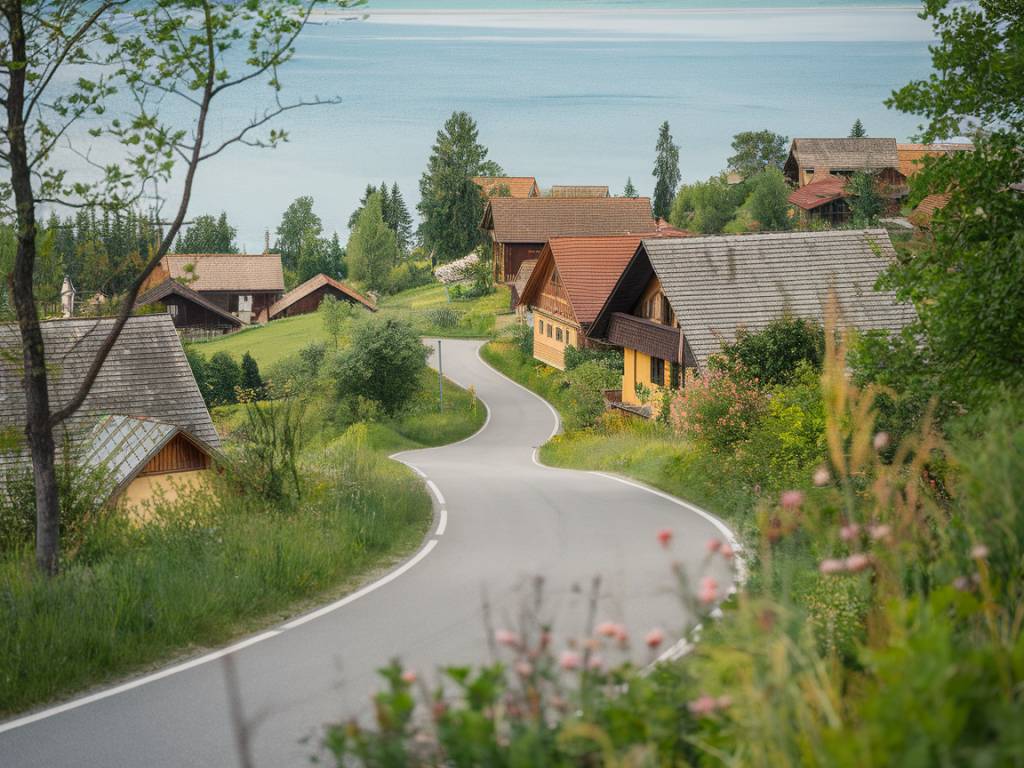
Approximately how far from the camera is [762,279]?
36.7 meters

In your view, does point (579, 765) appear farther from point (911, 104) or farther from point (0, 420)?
point (0, 420)

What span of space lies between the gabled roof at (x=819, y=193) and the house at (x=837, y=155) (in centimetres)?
381

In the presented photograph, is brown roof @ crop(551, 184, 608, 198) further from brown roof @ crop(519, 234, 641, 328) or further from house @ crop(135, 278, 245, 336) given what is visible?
brown roof @ crop(519, 234, 641, 328)

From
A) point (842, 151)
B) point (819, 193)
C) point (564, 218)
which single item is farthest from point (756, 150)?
point (564, 218)

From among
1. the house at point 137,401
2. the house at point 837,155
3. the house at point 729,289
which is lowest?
the house at point 137,401

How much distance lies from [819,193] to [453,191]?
106ft

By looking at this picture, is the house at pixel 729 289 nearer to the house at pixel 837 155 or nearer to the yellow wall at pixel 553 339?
the yellow wall at pixel 553 339

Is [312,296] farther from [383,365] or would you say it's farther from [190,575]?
[190,575]

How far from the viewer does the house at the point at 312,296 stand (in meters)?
97.4

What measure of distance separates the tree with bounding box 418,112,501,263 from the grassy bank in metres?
84.6

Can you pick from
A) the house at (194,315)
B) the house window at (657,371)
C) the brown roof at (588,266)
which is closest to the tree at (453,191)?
the house at (194,315)

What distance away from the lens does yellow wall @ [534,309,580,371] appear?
55.0 meters

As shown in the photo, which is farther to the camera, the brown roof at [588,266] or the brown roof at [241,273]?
the brown roof at [241,273]

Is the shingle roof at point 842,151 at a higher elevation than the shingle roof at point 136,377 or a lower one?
higher
